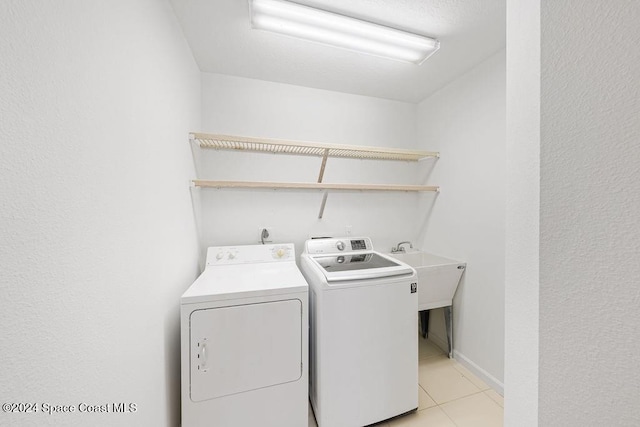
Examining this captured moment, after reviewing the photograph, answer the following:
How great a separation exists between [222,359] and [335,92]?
2500 mm

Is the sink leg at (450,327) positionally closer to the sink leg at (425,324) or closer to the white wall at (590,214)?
the sink leg at (425,324)

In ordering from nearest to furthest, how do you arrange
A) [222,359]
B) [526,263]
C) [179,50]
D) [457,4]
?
[526,263], [222,359], [457,4], [179,50]

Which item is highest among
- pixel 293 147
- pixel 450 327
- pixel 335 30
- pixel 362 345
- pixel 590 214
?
pixel 335 30

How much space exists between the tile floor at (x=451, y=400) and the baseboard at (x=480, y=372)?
0.03 meters

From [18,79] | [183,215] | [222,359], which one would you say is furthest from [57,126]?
[222,359]

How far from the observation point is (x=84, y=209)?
26.0 inches

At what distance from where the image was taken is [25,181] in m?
0.50

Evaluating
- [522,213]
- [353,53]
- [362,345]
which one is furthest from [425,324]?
[353,53]

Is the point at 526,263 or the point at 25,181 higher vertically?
the point at 25,181

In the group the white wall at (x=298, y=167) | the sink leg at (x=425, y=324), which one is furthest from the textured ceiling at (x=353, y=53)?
the sink leg at (x=425, y=324)

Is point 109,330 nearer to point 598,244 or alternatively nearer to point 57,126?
point 57,126

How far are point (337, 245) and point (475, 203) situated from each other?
1286mm

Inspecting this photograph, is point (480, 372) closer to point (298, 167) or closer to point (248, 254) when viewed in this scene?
point (248, 254)

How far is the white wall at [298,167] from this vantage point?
2.04 metres
